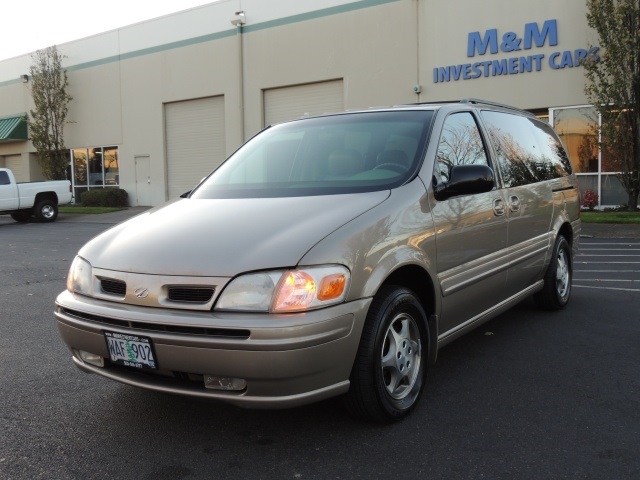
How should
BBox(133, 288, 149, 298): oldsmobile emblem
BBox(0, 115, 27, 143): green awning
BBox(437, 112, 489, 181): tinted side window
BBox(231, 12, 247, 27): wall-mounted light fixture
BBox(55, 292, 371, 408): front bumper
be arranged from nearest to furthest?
1. BBox(55, 292, 371, 408): front bumper
2. BBox(133, 288, 149, 298): oldsmobile emblem
3. BBox(437, 112, 489, 181): tinted side window
4. BBox(231, 12, 247, 27): wall-mounted light fixture
5. BBox(0, 115, 27, 143): green awning

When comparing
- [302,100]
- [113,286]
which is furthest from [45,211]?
[113,286]

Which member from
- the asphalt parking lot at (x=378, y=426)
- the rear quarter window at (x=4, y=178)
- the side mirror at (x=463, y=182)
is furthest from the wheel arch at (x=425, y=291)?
the rear quarter window at (x=4, y=178)

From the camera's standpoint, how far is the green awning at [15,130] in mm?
30703

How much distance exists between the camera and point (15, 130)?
3070 centimetres

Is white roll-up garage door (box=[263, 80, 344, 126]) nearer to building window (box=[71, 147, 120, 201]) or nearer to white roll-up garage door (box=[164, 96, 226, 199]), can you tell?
white roll-up garage door (box=[164, 96, 226, 199])

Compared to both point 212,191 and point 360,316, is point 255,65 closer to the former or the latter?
point 212,191

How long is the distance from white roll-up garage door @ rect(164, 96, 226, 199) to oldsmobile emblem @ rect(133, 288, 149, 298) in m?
21.2

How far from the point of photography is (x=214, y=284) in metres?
2.90

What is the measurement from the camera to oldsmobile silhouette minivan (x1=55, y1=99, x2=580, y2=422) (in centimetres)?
287

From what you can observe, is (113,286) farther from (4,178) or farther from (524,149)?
(4,178)

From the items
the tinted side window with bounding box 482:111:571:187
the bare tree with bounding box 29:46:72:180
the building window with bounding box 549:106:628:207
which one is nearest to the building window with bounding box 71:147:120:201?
the bare tree with bounding box 29:46:72:180

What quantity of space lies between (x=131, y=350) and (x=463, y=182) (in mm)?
2117

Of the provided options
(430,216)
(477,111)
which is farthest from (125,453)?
(477,111)

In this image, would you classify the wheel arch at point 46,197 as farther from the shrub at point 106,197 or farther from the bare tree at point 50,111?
the bare tree at point 50,111
